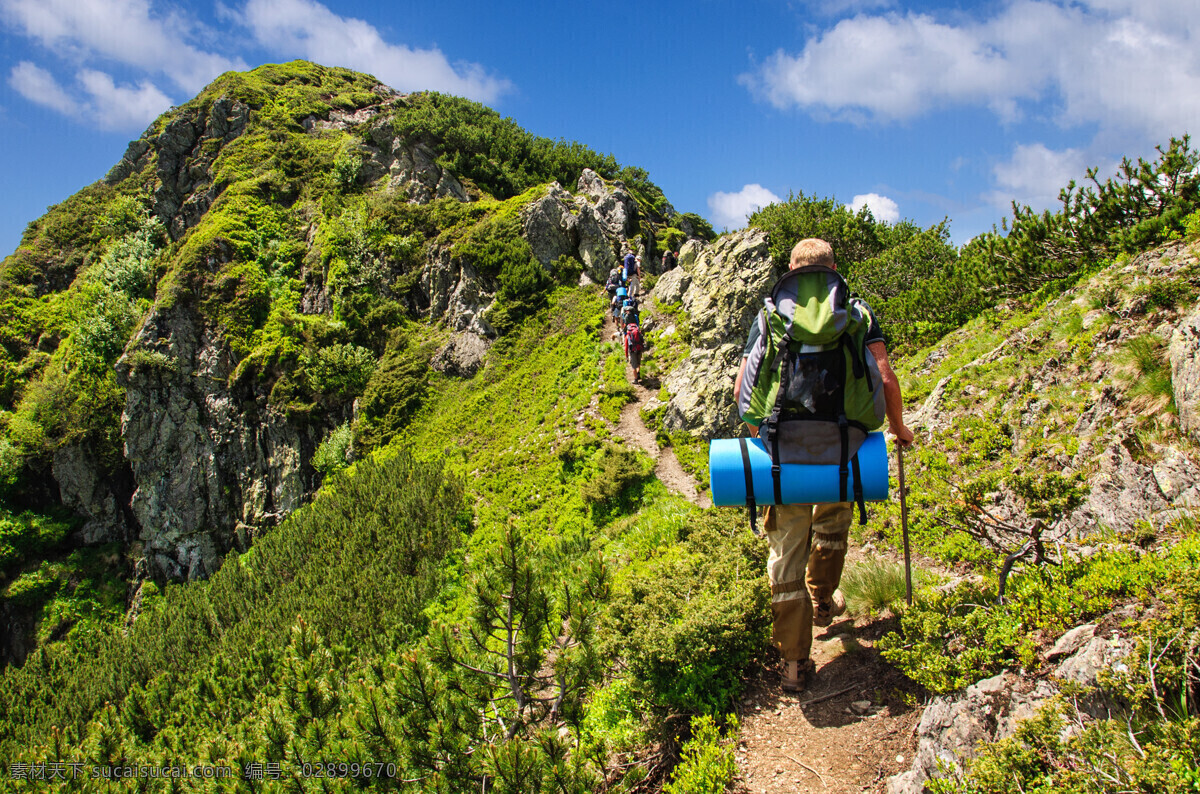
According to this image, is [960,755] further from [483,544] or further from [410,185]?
[410,185]

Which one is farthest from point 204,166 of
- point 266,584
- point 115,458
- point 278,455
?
point 266,584

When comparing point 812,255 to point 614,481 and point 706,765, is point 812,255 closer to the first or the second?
point 706,765

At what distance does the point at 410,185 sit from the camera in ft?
87.4

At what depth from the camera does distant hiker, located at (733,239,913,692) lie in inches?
139

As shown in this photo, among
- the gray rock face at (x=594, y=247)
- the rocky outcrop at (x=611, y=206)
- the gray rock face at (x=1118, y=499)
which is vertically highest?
the rocky outcrop at (x=611, y=206)

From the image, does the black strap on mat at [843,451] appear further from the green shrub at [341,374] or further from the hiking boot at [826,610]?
the green shrub at [341,374]

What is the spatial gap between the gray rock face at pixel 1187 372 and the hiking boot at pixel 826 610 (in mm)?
2663

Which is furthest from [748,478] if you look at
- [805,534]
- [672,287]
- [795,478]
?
[672,287]

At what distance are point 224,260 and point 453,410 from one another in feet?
49.1

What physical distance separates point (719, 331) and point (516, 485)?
20.2ft

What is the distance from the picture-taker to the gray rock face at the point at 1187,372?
3.70 metres

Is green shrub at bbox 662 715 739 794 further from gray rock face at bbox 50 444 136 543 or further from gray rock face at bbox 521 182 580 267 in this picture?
gray rock face at bbox 50 444 136 543

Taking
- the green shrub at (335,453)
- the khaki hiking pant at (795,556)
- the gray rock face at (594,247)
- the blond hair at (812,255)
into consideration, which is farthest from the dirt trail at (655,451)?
the green shrub at (335,453)

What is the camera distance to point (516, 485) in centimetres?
1316
